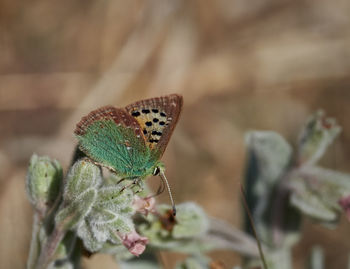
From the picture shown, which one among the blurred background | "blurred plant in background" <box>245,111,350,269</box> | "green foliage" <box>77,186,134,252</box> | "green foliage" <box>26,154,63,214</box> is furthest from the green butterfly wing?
the blurred background

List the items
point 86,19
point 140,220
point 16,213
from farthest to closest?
point 86,19, point 16,213, point 140,220

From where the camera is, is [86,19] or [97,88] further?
[86,19]

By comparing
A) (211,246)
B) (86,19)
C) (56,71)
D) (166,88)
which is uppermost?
(86,19)

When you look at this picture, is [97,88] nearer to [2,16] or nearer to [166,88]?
[166,88]

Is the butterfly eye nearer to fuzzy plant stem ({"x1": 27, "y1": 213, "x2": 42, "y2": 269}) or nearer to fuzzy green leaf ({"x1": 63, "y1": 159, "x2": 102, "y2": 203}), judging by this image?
fuzzy green leaf ({"x1": 63, "y1": 159, "x2": 102, "y2": 203})

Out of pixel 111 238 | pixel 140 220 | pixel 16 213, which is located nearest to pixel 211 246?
pixel 140 220

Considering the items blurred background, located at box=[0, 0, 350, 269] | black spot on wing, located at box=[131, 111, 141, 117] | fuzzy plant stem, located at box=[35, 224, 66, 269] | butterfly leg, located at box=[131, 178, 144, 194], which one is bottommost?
fuzzy plant stem, located at box=[35, 224, 66, 269]
